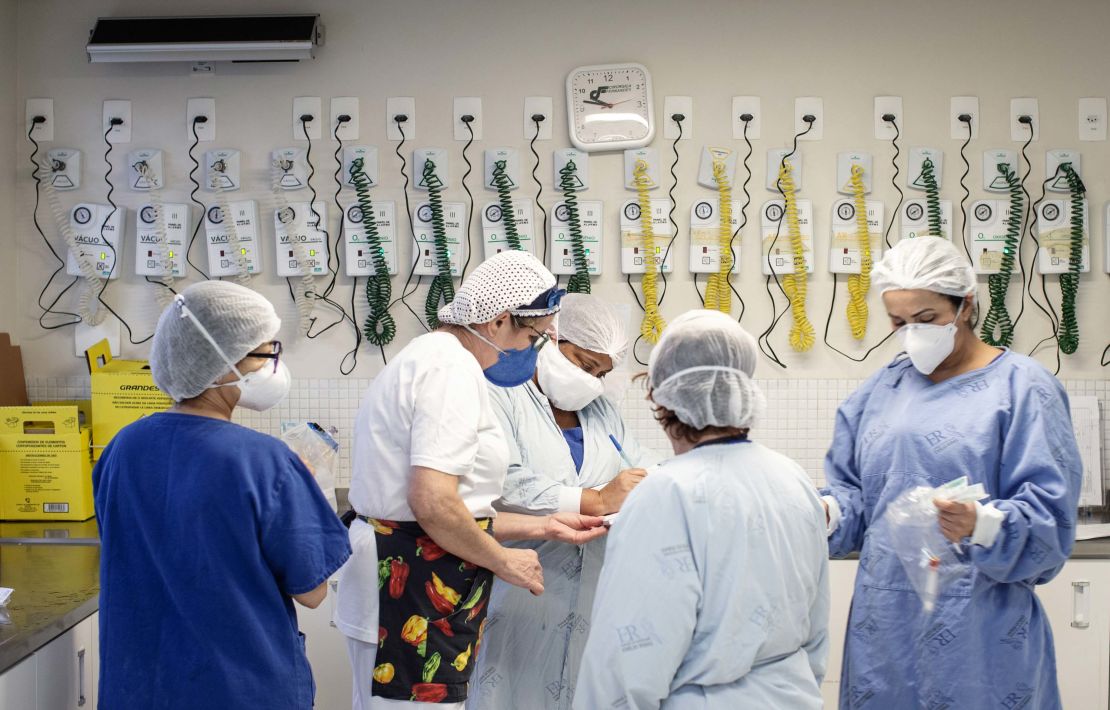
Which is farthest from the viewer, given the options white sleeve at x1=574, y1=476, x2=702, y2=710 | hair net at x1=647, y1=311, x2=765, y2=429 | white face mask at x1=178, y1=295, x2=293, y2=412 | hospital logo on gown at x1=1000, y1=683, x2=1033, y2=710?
hospital logo on gown at x1=1000, y1=683, x2=1033, y2=710

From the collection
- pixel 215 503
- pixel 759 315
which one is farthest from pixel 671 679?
pixel 759 315

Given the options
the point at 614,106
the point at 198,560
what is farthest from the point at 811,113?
the point at 198,560

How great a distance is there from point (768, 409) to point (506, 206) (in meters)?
1.17

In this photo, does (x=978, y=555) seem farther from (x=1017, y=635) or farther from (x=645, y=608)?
(x=645, y=608)

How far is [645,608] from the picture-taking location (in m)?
1.58

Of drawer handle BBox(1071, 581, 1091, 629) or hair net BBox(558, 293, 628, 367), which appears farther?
drawer handle BBox(1071, 581, 1091, 629)

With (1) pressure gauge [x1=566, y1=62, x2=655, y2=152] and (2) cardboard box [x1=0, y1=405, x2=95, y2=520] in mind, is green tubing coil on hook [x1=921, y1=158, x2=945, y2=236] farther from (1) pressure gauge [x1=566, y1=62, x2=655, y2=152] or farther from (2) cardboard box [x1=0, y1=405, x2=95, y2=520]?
(2) cardboard box [x1=0, y1=405, x2=95, y2=520]

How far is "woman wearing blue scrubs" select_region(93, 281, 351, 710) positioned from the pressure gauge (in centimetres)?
195

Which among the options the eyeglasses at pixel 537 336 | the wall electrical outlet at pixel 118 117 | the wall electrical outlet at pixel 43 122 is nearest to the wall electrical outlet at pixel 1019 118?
the eyeglasses at pixel 537 336

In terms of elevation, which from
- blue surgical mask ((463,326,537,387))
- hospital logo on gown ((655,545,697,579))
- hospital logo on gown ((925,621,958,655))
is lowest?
hospital logo on gown ((925,621,958,655))

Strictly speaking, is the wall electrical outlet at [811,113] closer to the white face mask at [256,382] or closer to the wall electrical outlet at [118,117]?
the white face mask at [256,382]

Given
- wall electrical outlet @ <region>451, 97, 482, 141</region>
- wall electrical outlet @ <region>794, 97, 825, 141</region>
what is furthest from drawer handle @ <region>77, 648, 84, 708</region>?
wall electrical outlet @ <region>794, 97, 825, 141</region>

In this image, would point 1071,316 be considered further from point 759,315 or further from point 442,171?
point 442,171

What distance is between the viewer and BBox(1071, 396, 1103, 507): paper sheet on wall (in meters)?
3.41
